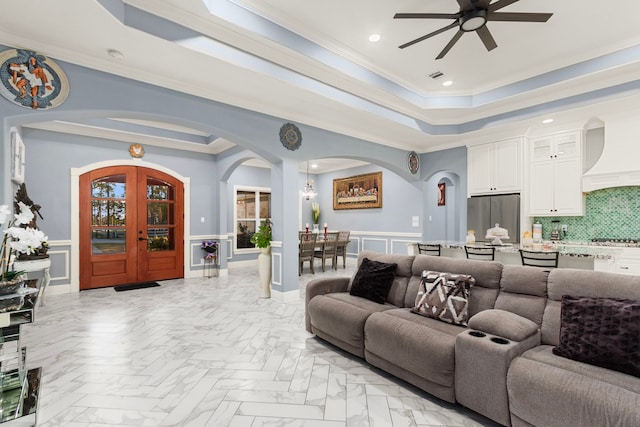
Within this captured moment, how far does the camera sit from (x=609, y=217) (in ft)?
14.5

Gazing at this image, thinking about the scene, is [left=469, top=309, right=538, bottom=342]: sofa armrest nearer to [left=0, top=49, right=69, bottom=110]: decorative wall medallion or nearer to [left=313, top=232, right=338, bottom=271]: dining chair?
[left=0, top=49, right=69, bottom=110]: decorative wall medallion

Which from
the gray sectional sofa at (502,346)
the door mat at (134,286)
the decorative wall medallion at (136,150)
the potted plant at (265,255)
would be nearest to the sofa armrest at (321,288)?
the gray sectional sofa at (502,346)

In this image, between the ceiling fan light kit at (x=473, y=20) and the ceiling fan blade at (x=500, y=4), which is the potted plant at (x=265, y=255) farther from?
the ceiling fan blade at (x=500, y=4)

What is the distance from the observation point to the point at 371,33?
3311mm

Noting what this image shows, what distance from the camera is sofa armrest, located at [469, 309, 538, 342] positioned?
192 centimetres

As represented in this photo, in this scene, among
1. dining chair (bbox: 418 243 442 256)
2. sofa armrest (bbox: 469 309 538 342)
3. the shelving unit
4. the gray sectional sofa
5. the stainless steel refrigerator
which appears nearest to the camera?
the gray sectional sofa

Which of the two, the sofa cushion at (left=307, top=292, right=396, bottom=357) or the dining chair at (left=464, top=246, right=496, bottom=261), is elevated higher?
the dining chair at (left=464, top=246, right=496, bottom=261)

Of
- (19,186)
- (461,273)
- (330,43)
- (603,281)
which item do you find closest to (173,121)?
(330,43)

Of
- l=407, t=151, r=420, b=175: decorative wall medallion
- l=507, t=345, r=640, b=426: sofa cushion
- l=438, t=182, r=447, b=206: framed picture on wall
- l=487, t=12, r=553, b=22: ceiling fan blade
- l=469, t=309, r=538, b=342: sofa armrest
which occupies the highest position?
l=487, t=12, r=553, b=22: ceiling fan blade

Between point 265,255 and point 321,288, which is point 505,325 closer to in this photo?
point 321,288

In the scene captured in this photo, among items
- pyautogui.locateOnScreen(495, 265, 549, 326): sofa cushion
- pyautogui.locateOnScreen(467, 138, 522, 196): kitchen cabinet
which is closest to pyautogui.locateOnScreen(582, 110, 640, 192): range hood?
pyautogui.locateOnScreen(467, 138, 522, 196): kitchen cabinet

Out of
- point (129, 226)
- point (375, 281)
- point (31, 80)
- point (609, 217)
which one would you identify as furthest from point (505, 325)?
point (129, 226)

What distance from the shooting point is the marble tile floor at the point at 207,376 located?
6.53ft

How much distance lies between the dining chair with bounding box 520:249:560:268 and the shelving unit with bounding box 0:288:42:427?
4439 mm
